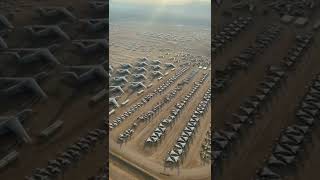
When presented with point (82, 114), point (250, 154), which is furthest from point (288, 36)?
point (82, 114)

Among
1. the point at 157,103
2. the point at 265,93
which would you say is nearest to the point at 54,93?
the point at 157,103

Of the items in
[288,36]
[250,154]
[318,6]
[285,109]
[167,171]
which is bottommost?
[167,171]

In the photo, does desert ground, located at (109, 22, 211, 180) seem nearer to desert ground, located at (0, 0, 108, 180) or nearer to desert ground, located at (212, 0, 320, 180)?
desert ground, located at (0, 0, 108, 180)

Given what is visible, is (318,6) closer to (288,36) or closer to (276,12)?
(276,12)

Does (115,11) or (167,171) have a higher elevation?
(115,11)

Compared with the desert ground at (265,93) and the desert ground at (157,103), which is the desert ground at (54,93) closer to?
the desert ground at (157,103)

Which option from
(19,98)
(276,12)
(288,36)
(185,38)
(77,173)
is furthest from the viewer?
(185,38)
